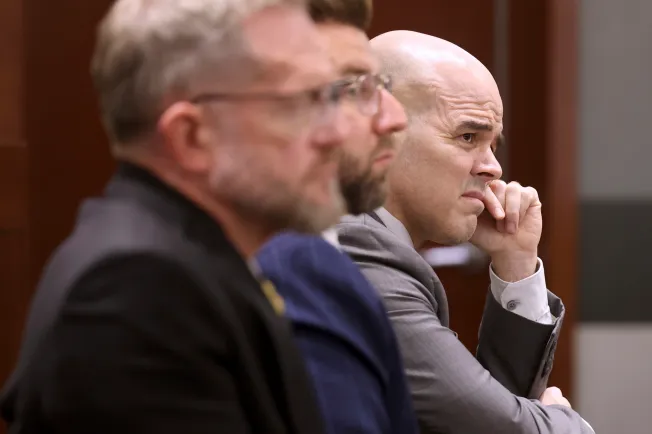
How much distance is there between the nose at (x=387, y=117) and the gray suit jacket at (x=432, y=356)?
1.16ft

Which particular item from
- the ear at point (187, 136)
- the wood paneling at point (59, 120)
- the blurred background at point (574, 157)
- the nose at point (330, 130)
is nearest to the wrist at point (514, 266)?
the nose at point (330, 130)

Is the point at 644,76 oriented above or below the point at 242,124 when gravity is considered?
below

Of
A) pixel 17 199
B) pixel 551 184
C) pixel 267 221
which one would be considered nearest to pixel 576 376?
pixel 551 184

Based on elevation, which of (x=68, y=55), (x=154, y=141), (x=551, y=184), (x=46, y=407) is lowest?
(x=551, y=184)

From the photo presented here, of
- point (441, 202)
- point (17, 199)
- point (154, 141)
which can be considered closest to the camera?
point (154, 141)

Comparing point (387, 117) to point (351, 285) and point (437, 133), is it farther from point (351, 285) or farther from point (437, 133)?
point (437, 133)

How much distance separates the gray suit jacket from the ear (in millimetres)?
522

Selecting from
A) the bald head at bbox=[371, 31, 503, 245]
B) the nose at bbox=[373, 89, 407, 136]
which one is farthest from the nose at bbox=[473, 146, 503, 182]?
the nose at bbox=[373, 89, 407, 136]

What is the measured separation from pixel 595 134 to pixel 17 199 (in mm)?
1477

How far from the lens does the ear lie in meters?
0.81

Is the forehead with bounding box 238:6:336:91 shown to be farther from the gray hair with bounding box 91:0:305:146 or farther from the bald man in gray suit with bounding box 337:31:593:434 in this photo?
the bald man in gray suit with bounding box 337:31:593:434

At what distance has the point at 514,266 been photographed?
157 cm

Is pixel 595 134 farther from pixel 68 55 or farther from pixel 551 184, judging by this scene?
pixel 68 55

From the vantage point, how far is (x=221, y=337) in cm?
75
